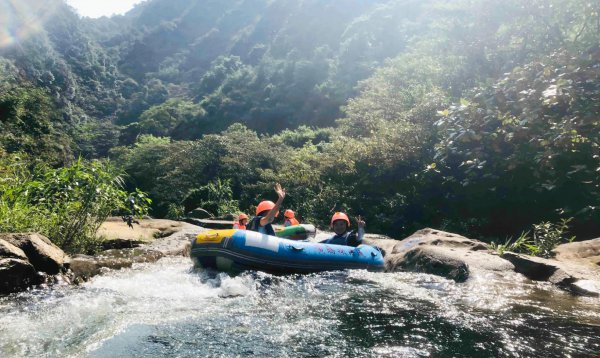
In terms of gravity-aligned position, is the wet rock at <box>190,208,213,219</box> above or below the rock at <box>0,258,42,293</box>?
above

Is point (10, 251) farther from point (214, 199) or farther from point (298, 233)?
point (214, 199)

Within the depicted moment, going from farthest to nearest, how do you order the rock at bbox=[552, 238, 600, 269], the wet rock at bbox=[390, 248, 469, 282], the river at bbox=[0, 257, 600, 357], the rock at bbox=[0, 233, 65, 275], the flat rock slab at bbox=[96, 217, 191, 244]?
1. the flat rock slab at bbox=[96, 217, 191, 244]
2. the rock at bbox=[552, 238, 600, 269]
3. the wet rock at bbox=[390, 248, 469, 282]
4. the rock at bbox=[0, 233, 65, 275]
5. the river at bbox=[0, 257, 600, 357]

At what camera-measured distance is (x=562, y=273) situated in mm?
6484

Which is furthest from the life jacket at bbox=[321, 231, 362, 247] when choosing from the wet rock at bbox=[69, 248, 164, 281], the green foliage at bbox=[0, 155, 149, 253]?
the green foliage at bbox=[0, 155, 149, 253]

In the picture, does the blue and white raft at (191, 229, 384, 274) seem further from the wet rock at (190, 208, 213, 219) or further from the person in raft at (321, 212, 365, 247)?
the wet rock at (190, 208, 213, 219)

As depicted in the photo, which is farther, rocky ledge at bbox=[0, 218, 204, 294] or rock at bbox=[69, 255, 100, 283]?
rock at bbox=[69, 255, 100, 283]

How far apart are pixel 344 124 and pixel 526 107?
15.8m

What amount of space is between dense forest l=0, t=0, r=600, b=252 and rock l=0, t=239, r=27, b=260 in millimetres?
988

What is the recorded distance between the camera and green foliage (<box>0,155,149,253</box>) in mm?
7133

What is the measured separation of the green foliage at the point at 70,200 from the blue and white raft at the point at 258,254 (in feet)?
5.14

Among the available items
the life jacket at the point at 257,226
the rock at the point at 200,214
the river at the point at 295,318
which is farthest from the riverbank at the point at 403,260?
the rock at the point at 200,214

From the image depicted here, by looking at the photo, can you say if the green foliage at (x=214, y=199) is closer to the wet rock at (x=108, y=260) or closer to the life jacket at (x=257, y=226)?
the wet rock at (x=108, y=260)

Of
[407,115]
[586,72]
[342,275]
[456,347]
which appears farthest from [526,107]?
[407,115]

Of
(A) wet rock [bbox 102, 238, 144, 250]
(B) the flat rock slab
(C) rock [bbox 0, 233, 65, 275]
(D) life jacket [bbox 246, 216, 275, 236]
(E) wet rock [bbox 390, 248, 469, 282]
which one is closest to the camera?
(C) rock [bbox 0, 233, 65, 275]
